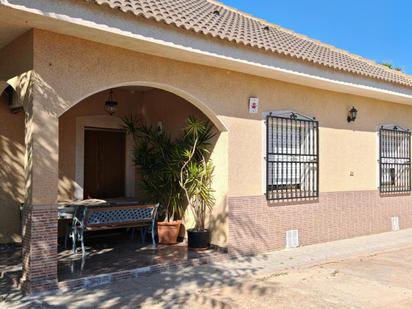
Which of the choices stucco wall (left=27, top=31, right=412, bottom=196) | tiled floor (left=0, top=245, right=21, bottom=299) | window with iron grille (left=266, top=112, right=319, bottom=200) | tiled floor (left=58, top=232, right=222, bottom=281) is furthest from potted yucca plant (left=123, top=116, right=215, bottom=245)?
tiled floor (left=0, top=245, right=21, bottom=299)

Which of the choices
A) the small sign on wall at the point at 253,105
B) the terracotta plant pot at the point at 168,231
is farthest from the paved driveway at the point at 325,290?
the small sign on wall at the point at 253,105

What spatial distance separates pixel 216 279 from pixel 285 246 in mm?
3017

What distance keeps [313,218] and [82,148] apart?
600 cm

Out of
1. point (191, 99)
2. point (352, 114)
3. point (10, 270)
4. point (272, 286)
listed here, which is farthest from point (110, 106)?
point (352, 114)

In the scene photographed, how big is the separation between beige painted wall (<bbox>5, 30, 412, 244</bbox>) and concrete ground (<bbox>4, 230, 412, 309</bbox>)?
1388 millimetres

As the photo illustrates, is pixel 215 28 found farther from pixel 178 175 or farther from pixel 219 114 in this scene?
pixel 178 175

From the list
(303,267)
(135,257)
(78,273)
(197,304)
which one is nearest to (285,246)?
(303,267)

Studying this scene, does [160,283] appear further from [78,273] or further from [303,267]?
[303,267]

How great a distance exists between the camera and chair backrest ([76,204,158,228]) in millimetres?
7574

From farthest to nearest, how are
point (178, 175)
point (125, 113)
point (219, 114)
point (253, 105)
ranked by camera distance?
point (125, 113)
point (253, 105)
point (178, 175)
point (219, 114)

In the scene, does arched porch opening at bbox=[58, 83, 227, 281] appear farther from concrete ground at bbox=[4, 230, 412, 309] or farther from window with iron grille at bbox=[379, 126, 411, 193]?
window with iron grille at bbox=[379, 126, 411, 193]

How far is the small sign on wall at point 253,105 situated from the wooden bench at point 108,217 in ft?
9.60

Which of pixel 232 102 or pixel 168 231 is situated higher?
pixel 232 102

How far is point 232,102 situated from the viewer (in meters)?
8.70
